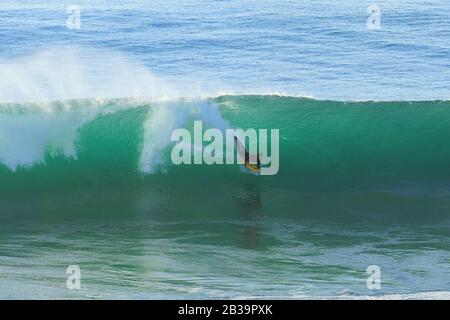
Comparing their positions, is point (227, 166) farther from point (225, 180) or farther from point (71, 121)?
point (71, 121)

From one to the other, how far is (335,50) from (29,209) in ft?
34.1

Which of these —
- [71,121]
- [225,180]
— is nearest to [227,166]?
[225,180]

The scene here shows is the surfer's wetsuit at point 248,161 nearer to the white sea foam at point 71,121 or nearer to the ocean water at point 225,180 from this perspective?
the ocean water at point 225,180

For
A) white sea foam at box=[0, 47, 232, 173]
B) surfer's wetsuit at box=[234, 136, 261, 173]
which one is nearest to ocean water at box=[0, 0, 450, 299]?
white sea foam at box=[0, 47, 232, 173]

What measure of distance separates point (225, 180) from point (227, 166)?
256 millimetres

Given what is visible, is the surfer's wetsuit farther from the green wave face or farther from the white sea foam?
the white sea foam

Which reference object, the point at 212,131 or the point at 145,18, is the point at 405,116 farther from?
the point at 145,18

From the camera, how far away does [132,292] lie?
10.1 meters

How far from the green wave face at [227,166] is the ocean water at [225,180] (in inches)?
0.9

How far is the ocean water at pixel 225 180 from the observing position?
1078 centimetres

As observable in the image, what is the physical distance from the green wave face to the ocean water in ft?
0.08

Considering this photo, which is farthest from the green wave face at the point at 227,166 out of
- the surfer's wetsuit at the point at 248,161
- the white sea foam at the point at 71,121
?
the surfer's wetsuit at the point at 248,161

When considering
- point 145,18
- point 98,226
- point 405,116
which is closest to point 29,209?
point 98,226

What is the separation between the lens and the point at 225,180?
539 inches
